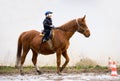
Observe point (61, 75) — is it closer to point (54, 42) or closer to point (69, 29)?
point (54, 42)

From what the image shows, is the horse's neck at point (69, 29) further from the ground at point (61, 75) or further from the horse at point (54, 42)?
the ground at point (61, 75)

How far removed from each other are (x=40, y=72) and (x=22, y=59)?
2.56ft

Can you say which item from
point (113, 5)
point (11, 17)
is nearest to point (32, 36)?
point (11, 17)

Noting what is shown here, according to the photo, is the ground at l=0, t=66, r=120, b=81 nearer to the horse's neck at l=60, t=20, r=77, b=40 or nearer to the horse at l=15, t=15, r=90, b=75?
the horse at l=15, t=15, r=90, b=75

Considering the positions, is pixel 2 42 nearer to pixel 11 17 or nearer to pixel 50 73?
pixel 11 17

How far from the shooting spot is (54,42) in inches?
645

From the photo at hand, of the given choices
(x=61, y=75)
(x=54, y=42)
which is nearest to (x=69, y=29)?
(x=54, y=42)

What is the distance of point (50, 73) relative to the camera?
17.2 m

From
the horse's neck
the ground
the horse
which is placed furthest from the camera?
the horse's neck

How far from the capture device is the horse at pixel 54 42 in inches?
644

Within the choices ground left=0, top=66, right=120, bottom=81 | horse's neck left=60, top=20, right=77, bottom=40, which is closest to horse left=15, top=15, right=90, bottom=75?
horse's neck left=60, top=20, right=77, bottom=40

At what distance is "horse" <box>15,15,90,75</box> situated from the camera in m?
16.4

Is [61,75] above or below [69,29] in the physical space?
below

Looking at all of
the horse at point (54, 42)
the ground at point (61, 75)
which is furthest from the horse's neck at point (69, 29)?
the ground at point (61, 75)
